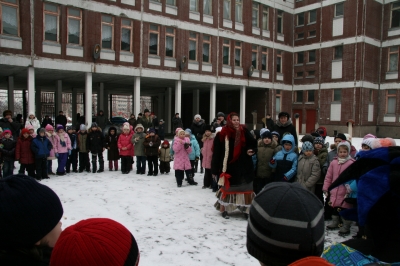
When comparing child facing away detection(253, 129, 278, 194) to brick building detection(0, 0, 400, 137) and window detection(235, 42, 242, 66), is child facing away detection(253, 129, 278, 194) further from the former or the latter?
window detection(235, 42, 242, 66)

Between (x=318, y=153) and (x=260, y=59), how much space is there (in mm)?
21847

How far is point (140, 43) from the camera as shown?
20453 mm

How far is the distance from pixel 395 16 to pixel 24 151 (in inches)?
1212

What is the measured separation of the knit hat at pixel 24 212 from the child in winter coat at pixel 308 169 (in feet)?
15.8

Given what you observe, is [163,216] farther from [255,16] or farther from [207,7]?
[255,16]

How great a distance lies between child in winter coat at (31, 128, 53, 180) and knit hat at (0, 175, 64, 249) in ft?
27.3

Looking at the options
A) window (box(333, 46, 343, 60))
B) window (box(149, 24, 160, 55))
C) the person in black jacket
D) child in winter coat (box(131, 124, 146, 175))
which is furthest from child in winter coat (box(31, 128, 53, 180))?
window (box(333, 46, 343, 60))

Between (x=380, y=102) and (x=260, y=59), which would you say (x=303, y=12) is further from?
(x=380, y=102)

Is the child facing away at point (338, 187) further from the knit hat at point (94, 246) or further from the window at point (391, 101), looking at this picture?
the window at point (391, 101)

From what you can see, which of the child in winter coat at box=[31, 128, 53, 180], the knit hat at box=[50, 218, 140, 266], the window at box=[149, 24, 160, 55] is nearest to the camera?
the knit hat at box=[50, 218, 140, 266]

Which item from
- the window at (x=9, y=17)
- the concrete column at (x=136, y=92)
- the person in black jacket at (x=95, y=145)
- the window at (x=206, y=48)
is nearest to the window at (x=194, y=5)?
the window at (x=206, y=48)

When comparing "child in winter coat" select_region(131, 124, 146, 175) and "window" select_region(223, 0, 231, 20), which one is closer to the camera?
"child in winter coat" select_region(131, 124, 146, 175)

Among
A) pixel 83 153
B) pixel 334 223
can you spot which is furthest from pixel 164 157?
pixel 334 223

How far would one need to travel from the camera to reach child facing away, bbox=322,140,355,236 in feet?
17.0
